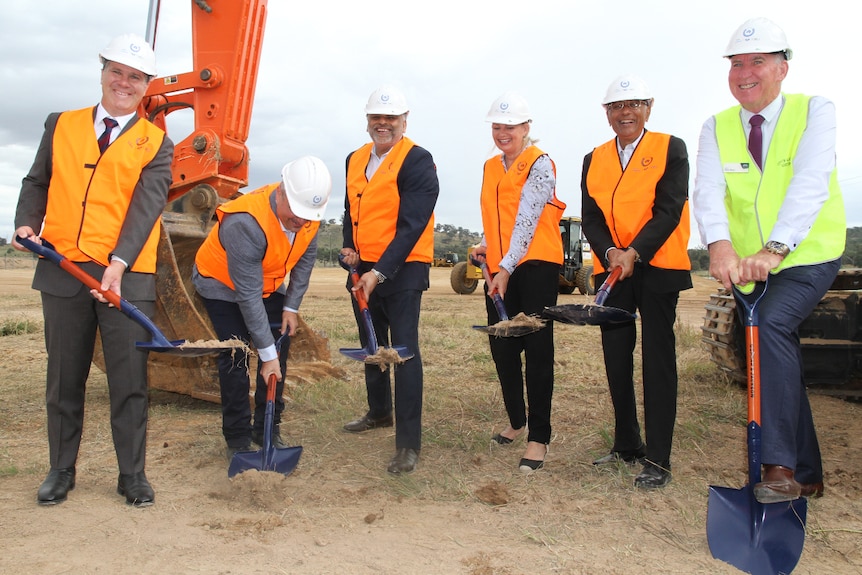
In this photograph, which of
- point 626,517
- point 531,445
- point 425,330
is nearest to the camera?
point 626,517

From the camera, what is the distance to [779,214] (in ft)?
10.2

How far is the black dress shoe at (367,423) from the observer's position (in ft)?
16.2

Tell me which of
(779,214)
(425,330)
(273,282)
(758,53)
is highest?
(758,53)

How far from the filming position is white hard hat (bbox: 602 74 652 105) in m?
3.87

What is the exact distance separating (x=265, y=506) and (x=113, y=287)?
121 cm

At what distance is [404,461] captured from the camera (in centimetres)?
408

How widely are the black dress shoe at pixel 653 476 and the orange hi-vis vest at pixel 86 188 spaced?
2.65 metres

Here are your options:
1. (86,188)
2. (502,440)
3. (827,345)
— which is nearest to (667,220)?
(502,440)

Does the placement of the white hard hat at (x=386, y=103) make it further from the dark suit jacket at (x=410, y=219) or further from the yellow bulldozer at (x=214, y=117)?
the yellow bulldozer at (x=214, y=117)

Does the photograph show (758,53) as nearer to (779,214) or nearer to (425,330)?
(779,214)

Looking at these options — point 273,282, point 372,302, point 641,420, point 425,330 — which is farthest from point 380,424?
Answer: point 425,330

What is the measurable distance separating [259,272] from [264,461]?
939 millimetres

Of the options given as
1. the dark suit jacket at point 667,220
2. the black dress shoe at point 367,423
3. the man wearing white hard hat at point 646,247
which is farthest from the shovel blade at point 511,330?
the black dress shoe at point 367,423

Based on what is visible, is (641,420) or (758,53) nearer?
(758,53)
